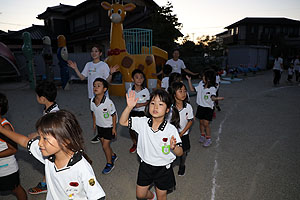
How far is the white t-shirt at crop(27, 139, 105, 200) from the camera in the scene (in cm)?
154

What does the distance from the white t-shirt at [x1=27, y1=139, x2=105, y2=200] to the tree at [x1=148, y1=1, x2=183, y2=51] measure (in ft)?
48.8

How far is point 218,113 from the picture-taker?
22.8 ft

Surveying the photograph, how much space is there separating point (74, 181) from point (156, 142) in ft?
2.95

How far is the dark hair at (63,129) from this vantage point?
1.52m

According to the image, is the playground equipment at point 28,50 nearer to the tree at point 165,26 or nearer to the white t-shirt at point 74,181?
the tree at point 165,26

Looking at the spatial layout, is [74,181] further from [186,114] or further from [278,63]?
[278,63]

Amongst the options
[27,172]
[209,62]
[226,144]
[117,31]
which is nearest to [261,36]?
[209,62]

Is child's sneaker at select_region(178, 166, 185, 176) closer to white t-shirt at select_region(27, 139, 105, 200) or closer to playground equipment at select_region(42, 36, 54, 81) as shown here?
white t-shirt at select_region(27, 139, 105, 200)

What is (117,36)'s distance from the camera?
29.0 ft

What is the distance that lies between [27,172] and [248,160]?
12.4ft

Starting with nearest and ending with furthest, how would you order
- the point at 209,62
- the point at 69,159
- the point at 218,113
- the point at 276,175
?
1. the point at 69,159
2. the point at 276,175
3. the point at 218,113
4. the point at 209,62

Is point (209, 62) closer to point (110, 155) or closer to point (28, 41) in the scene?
point (28, 41)

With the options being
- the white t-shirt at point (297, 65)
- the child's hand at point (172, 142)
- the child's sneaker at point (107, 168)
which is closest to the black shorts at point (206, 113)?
the child's sneaker at point (107, 168)

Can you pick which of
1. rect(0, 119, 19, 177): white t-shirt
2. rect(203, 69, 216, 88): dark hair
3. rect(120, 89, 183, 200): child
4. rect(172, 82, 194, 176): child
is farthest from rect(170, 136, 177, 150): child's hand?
rect(203, 69, 216, 88): dark hair
